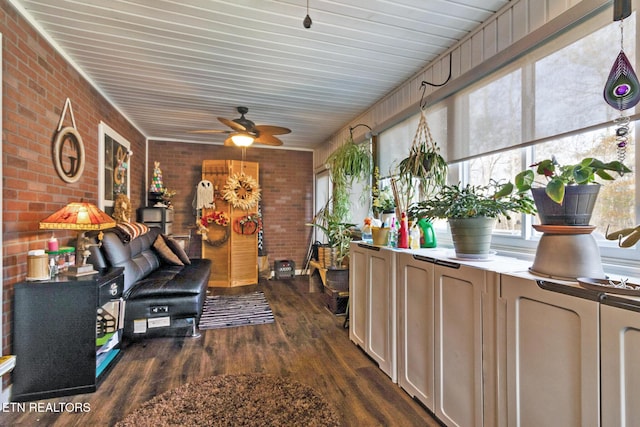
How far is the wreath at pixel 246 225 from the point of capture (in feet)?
17.1

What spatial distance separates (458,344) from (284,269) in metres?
4.43

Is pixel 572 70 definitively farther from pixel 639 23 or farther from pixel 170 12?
pixel 170 12

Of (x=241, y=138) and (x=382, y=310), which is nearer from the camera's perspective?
(x=382, y=310)

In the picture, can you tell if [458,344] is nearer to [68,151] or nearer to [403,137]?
[403,137]

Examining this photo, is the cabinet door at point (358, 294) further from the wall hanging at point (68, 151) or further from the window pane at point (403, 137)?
the wall hanging at point (68, 151)

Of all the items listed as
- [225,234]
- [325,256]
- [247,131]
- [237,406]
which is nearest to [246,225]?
[225,234]

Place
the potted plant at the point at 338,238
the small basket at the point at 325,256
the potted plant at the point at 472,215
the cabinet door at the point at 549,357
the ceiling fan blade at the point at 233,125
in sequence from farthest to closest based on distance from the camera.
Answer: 1. the small basket at the point at 325,256
2. the potted plant at the point at 338,238
3. the ceiling fan blade at the point at 233,125
4. the potted plant at the point at 472,215
5. the cabinet door at the point at 549,357

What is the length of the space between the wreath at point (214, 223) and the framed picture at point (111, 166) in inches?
46.8

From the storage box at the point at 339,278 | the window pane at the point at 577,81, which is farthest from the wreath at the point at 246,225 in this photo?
the window pane at the point at 577,81

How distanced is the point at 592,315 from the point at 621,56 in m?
1.03

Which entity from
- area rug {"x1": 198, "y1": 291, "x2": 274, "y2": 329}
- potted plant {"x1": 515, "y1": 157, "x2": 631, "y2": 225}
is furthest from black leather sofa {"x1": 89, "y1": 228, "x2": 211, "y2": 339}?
potted plant {"x1": 515, "y1": 157, "x2": 631, "y2": 225}

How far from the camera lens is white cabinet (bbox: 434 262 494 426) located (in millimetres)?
1442

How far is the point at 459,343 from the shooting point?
1.57m

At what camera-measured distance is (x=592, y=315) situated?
3.21ft
